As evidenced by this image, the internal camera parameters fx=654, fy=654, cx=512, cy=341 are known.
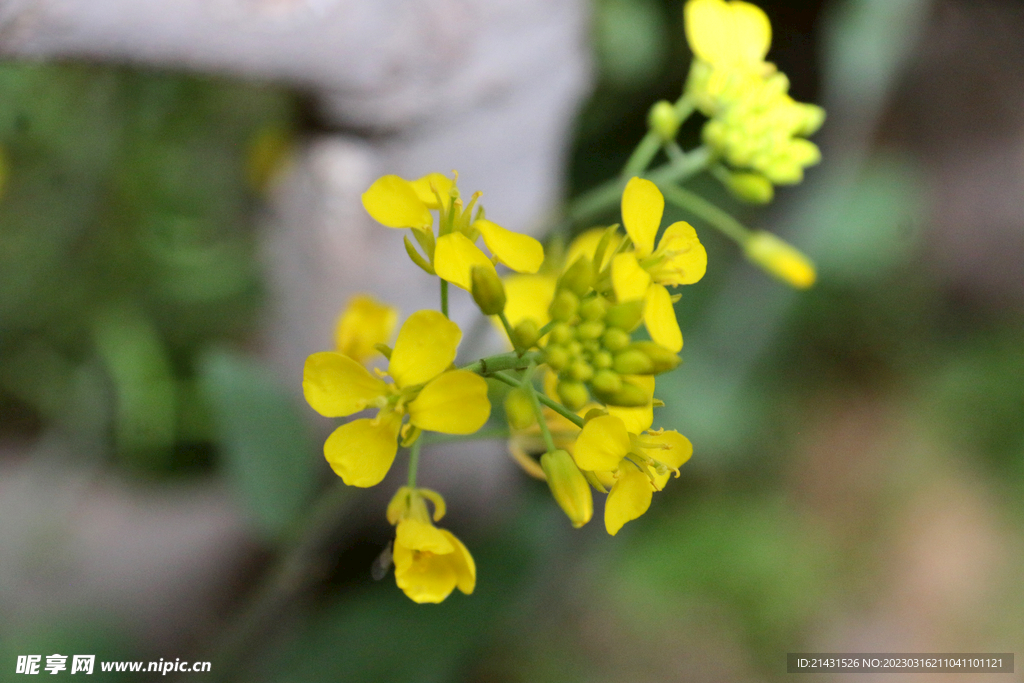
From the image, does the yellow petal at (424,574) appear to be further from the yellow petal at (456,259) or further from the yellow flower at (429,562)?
the yellow petal at (456,259)

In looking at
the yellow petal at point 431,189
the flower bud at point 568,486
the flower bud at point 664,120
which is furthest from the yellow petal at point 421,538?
the flower bud at point 664,120

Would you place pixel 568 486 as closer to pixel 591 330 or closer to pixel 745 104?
pixel 591 330

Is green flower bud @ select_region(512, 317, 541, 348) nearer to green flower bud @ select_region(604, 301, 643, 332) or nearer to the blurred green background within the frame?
green flower bud @ select_region(604, 301, 643, 332)

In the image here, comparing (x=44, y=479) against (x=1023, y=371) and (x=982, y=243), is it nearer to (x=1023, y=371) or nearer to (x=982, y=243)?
(x=1023, y=371)

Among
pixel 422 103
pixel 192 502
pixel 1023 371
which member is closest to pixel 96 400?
pixel 192 502

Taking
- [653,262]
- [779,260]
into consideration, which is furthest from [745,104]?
[653,262]

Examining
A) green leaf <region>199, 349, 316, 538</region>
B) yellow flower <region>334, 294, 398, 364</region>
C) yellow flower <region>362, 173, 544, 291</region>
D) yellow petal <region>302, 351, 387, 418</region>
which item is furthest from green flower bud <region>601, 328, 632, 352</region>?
green leaf <region>199, 349, 316, 538</region>
